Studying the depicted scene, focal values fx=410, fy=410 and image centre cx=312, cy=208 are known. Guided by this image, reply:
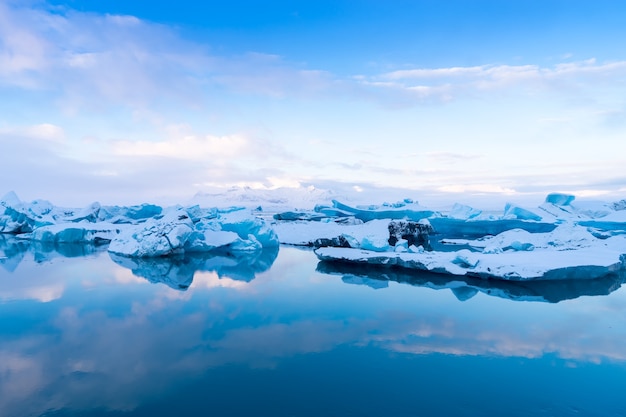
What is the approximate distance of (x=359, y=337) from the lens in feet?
11.3

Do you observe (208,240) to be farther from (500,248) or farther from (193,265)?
(500,248)

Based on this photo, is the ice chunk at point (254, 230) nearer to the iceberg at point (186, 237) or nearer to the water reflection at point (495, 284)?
the iceberg at point (186, 237)

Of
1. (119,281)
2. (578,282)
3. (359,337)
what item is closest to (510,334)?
(359,337)

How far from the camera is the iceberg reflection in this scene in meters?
6.17

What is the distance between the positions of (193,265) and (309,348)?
4.71m

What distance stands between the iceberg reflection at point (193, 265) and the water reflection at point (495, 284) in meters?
1.48

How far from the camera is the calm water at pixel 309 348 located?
7.72 feet

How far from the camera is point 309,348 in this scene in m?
3.20

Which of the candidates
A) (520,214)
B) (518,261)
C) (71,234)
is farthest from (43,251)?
(520,214)

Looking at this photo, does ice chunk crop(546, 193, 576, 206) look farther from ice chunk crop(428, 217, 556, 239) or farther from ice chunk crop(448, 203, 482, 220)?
ice chunk crop(428, 217, 556, 239)

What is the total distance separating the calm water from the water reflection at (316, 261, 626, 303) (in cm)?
5

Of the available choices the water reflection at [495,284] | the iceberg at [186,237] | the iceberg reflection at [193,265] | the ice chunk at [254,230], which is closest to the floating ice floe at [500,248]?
the water reflection at [495,284]

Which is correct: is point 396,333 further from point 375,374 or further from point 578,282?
point 578,282

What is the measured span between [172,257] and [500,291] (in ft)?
19.9
